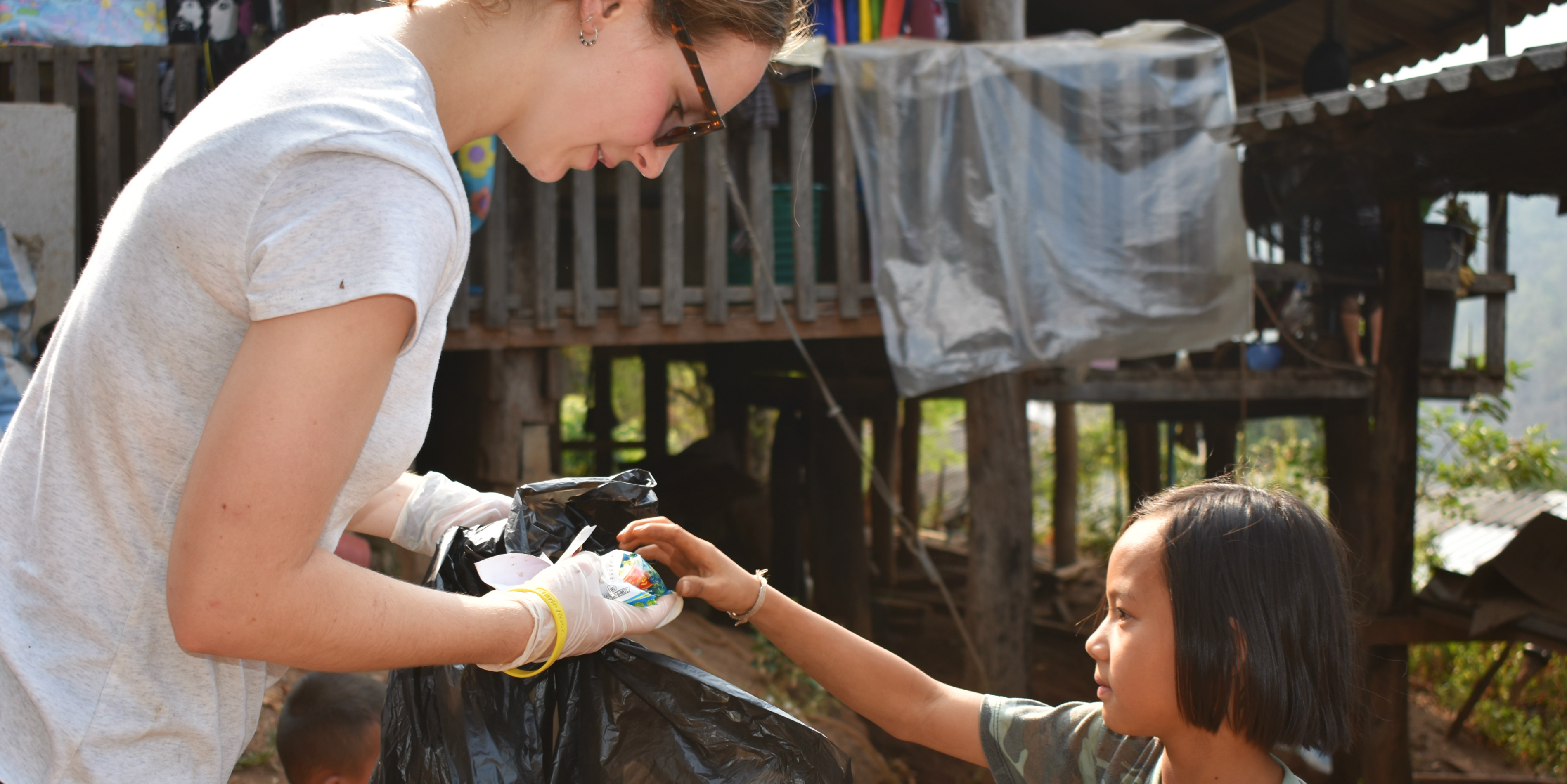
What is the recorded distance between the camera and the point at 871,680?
5.10 feet

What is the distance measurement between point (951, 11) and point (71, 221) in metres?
4.67

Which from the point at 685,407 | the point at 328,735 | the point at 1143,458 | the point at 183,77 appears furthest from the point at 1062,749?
the point at 685,407

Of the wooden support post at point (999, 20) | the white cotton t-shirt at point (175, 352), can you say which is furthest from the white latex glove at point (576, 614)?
the wooden support post at point (999, 20)

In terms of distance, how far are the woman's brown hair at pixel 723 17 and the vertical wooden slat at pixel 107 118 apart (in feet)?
11.5

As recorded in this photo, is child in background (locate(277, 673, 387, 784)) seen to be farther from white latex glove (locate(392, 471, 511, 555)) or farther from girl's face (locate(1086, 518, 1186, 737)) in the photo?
girl's face (locate(1086, 518, 1186, 737))

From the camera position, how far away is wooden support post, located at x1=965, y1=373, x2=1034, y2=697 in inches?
199

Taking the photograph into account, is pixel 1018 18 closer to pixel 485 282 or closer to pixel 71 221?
pixel 485 282

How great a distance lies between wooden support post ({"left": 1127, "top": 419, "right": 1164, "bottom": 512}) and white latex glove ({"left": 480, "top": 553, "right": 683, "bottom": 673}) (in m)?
9.98

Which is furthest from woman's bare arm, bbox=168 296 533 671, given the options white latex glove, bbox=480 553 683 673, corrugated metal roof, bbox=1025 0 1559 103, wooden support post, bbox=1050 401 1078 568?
wooden support post, bbox=1050 401 1078 568

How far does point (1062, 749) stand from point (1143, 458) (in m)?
9.64

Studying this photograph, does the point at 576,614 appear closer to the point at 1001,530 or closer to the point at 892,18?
the point at 1001,530

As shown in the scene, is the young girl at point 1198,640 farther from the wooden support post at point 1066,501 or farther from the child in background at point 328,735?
the wooden support post at point 1066,501

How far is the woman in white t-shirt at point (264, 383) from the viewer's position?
2.42ft

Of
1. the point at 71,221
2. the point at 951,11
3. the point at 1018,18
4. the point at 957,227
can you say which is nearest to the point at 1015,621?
the point at 957,227
